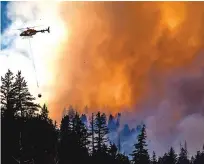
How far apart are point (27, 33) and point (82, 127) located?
164 feet

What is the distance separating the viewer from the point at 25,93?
254ft

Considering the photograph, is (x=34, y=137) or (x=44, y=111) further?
(x=44, y=111)

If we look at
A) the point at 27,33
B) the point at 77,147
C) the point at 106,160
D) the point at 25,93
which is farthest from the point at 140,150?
the point at 27,33

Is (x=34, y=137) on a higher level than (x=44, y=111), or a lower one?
lower

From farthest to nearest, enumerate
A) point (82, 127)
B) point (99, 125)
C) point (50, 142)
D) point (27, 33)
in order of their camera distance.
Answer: point (99, 125)
point (82, 127)
point (50, 142)
point (27, 33)

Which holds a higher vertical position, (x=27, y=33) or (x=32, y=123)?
(x=27, y=33)

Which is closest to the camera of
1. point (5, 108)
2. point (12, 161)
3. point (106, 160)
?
point (12, 161)

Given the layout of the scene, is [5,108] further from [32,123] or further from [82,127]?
[82,127]

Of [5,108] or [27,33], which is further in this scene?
[5,108]

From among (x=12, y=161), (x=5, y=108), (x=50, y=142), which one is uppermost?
(x=5, y=108)

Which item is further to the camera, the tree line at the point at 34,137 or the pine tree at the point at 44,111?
the pine tree at the point at 44,111

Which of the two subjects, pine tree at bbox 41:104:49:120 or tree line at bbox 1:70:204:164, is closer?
tree line at bbox 1:70:204:164

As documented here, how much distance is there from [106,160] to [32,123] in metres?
24.3

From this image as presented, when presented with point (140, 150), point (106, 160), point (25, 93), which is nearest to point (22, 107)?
point (25, 93)
